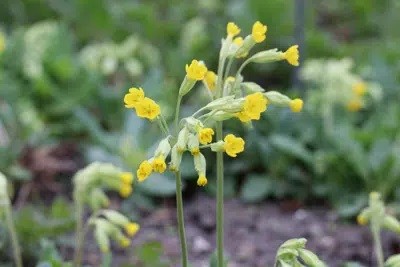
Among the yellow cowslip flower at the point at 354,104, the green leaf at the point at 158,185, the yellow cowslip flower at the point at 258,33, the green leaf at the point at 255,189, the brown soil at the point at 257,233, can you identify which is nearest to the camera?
the yellow cowslip flower at the point at 258,33

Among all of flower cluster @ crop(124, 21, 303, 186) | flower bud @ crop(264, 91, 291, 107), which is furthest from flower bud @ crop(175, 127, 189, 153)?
flower bud @ crop(264, 91, 291, 107)

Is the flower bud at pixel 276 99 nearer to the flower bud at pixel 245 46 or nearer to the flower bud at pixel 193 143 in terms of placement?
the flower bud at pixel 245 46

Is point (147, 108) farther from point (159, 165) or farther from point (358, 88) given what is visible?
point (358, 88)

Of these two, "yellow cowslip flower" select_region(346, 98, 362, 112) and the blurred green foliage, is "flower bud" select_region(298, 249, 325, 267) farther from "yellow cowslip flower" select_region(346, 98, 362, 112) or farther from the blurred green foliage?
"yellow cowslip flower" select_region(346, 98, 362, 112)

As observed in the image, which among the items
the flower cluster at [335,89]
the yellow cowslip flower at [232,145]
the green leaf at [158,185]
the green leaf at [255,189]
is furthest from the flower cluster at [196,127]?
the flower cluster at [335,89]

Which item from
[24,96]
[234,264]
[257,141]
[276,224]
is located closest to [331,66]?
[257,141]

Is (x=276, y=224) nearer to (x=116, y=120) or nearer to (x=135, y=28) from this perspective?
(x=116, y=120)
